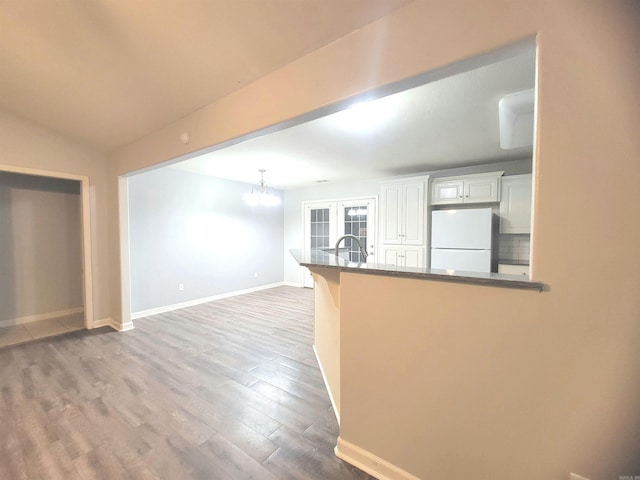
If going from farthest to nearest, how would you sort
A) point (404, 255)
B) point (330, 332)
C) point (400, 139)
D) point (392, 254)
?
1. point (392, 254)
2. point (404, 255)
3. point (400, 139)
4. point (330, 332)

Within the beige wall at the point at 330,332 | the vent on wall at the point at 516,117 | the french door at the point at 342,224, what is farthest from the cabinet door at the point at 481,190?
the beige wall at the point at 330,332

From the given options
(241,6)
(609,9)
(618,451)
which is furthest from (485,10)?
(618,451)

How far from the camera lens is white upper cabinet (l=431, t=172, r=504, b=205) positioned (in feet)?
12.6

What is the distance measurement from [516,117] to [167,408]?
12.5ft

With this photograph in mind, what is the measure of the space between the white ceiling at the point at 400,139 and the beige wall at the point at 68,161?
1246mm

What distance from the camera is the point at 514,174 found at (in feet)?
13.1

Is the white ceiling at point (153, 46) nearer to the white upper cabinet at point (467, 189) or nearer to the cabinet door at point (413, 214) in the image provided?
the cabinet door at point (413, 214)

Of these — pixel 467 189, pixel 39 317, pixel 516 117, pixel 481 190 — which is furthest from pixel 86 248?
pixel 481 190

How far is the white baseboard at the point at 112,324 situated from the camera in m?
3.63

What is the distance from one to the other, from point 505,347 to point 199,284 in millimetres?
5007

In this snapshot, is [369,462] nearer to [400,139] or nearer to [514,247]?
[400,139]

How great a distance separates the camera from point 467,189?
160 inches

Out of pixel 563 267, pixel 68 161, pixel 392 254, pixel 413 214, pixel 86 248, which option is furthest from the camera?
pixel 392 254

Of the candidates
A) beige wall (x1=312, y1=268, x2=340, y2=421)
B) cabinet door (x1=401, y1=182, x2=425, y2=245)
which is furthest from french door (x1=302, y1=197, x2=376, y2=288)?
beige wall (x1=312, y1=268, x2=340, y2=421)
